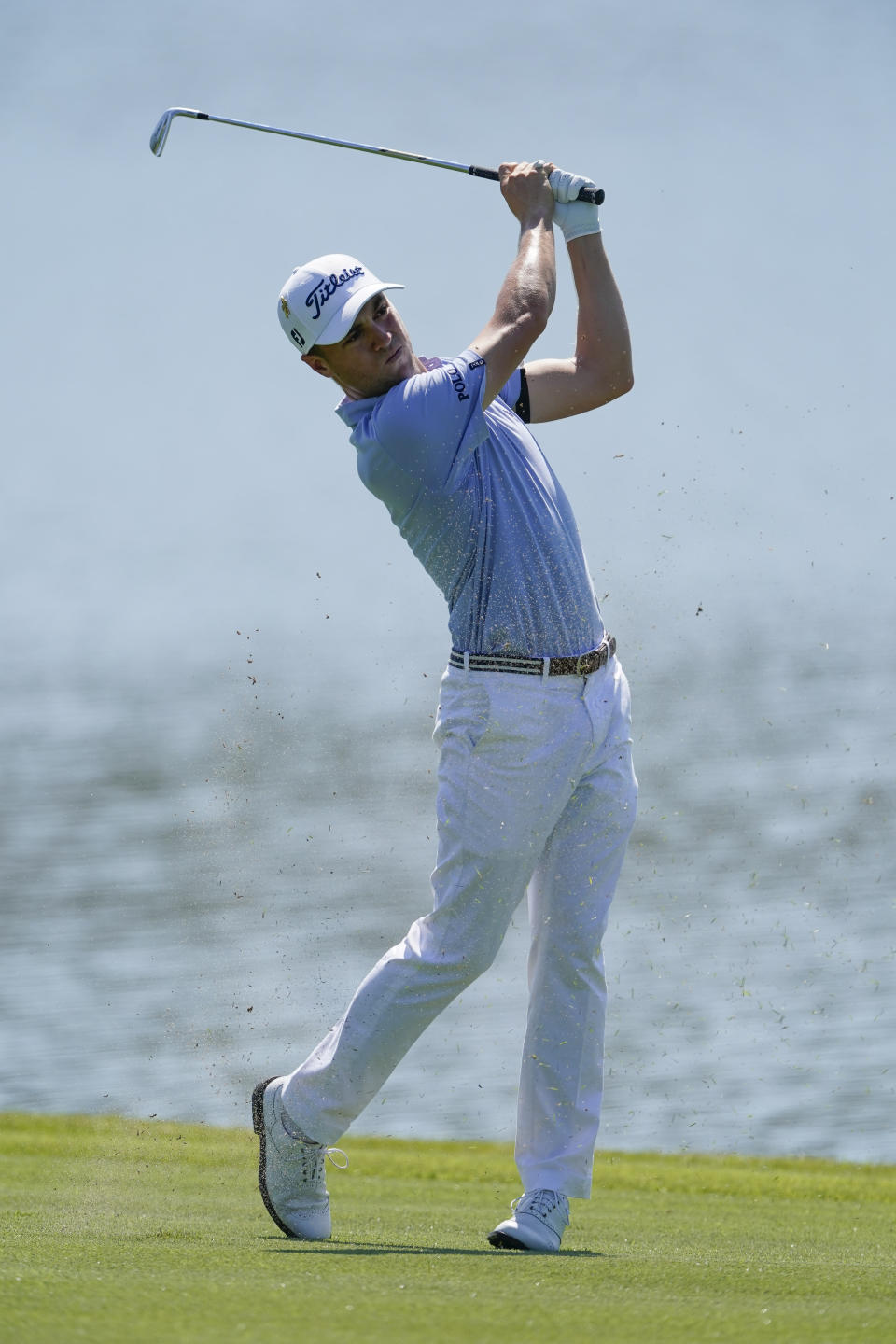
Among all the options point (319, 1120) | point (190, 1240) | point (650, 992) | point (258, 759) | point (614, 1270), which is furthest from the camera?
point (650, 992)

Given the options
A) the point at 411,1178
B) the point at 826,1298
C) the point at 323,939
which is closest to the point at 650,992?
the point at 411,1178

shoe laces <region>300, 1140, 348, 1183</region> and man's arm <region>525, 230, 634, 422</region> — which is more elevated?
man's arm <region>525, 230, 634, 422</region>

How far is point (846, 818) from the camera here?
379 cm

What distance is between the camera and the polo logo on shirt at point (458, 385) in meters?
2.50

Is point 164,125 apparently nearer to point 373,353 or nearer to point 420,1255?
point 373,353

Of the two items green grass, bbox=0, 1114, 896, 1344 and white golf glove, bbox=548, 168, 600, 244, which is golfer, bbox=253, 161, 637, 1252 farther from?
green grass, bbox=0, 1114, 896, 1344

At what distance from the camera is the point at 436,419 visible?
249 centimetres

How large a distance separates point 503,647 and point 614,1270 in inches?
36.6

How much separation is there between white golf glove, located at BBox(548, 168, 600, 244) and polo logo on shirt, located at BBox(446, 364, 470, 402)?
48 centimetres

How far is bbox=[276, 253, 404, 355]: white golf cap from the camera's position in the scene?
8.52 feet

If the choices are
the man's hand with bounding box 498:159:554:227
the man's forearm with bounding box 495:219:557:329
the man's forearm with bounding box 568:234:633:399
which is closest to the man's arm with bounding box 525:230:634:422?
the man's forearm with bounding box 568:234:633:399

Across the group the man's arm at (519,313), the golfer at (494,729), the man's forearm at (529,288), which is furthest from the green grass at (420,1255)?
the man's forearm at (529,288)

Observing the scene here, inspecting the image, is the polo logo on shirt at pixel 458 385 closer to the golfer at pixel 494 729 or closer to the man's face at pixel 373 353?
the golfer at pixel 494 729

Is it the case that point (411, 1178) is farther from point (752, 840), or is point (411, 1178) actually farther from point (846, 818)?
point (752, 840)
